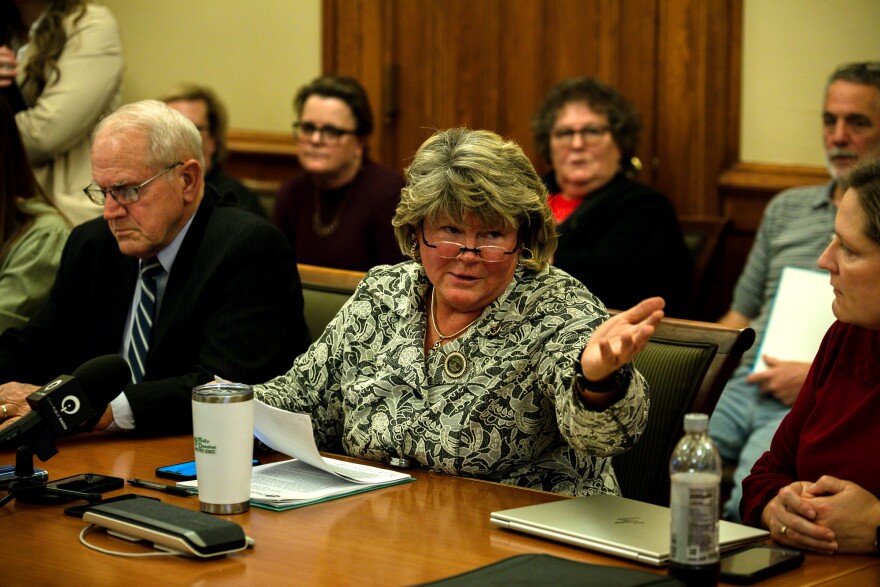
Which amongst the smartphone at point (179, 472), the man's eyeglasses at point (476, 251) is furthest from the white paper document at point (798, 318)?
the smartphone at point (179, 472)

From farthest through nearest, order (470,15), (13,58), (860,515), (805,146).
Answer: (470,15), (805,146), (13,58), (860,515)

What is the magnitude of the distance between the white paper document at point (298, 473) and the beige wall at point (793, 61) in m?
2.73

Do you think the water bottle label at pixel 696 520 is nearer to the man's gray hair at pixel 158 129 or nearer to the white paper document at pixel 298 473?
the white paper document at pixel 298 473

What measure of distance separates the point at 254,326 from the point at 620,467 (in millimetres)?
865

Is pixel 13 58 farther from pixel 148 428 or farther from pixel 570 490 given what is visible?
pixel 570 490

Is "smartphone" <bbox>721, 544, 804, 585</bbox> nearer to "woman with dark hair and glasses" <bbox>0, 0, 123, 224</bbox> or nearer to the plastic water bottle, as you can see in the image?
the plastic water bottle

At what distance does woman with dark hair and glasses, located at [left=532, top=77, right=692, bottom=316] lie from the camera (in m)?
3.90

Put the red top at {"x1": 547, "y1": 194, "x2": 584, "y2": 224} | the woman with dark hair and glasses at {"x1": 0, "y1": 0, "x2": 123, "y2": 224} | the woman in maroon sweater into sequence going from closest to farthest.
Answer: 1. the woman in maroon sweater
2. the woman with dark hair and glasses at {"x1": 0, "y1": 0, "x2": 123, "y2": 224}
3. the red top at {"x1": 547, "y1": 194, "x2": 584, "y2": 224}

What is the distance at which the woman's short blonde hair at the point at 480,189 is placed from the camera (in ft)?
7.10

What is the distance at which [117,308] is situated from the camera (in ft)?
9.34

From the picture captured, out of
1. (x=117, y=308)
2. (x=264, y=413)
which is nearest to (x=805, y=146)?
(x=117, y=308)

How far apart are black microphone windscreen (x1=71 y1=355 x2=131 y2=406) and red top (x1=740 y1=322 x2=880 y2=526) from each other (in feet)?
3.48

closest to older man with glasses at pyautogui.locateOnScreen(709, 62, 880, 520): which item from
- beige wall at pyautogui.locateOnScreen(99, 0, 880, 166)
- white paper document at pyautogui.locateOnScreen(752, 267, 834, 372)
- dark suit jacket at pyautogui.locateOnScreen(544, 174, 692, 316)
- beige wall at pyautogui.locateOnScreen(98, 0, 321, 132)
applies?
white paper document at pyautogui.locateOnScreen(752, 267, 834, 372)

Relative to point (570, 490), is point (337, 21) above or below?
above
